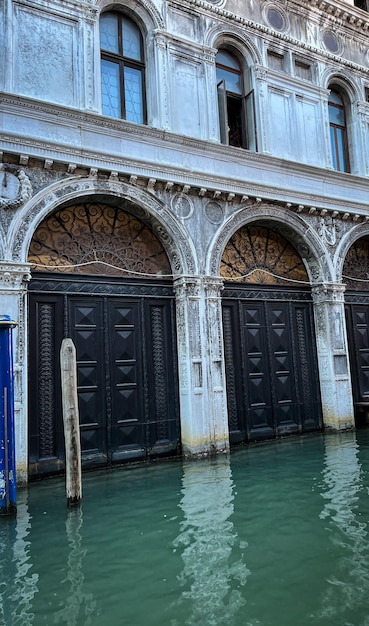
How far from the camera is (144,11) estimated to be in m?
7.62

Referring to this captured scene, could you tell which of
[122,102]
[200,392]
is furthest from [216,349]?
[122,102]

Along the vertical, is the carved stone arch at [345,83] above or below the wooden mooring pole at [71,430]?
above

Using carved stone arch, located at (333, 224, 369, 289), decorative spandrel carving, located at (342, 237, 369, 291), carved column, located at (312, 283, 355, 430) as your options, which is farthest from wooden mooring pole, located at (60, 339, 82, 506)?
decorative spandrel carving, located at (342, 237, 369, 291)

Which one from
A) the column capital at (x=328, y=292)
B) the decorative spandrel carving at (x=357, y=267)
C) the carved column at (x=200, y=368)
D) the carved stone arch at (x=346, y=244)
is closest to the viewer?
the carved column at (x=200, y=368)

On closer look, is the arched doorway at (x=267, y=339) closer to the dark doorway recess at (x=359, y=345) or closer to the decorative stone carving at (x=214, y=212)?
the decorative stone carving at (x=214, y=212)

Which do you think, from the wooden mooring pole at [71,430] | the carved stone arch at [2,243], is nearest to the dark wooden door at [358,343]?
the wooden mooring pole at [71,430]

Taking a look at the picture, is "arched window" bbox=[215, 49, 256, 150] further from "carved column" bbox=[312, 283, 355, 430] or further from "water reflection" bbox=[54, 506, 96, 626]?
"water reflection" bbox=[54, 506, 96, 626]

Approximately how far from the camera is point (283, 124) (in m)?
9.02

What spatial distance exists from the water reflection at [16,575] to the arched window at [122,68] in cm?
586

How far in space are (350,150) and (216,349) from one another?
19.1ft

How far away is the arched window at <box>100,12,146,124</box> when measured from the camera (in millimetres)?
7406

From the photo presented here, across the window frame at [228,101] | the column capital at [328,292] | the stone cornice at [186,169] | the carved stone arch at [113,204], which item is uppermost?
the window frame at [228,101]

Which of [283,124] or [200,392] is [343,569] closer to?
[200,392]

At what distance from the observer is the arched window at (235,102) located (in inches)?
340
